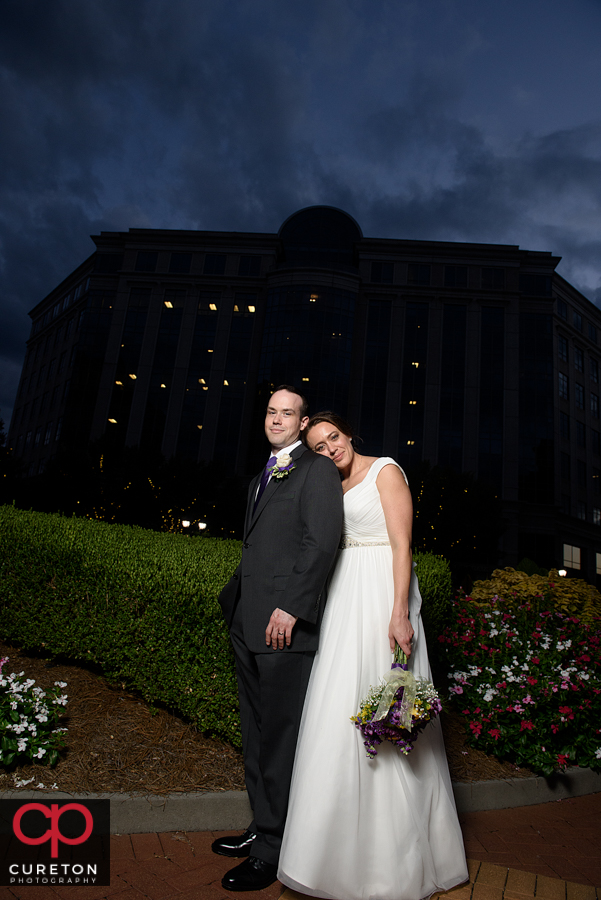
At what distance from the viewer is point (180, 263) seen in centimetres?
5191

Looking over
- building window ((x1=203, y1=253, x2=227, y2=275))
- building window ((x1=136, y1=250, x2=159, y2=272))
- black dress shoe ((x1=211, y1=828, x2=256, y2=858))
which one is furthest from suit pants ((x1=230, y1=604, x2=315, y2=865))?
building window ((x1=136, y1=250, x2=159, y2=272))

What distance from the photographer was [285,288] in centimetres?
4744

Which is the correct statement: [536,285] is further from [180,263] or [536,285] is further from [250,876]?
[250,876]

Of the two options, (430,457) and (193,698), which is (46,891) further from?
(430,457)

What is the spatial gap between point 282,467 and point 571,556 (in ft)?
163

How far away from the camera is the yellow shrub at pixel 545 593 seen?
6527mm

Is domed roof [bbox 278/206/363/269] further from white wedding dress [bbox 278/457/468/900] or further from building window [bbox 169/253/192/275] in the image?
white wedding dress [bbox 278/457/468/900]

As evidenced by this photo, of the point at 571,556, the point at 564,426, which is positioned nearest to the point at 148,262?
the point at 564,426

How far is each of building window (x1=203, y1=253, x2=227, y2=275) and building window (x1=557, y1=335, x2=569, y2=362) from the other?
33.1m

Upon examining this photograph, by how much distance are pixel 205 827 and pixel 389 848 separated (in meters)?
1.46

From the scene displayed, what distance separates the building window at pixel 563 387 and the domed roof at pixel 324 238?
2352 cm

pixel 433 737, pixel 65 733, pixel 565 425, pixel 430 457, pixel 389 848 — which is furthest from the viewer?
pixel 565 425

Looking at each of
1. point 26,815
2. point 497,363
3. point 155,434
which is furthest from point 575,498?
point 26,815

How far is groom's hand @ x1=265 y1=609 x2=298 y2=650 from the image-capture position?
291 cm
